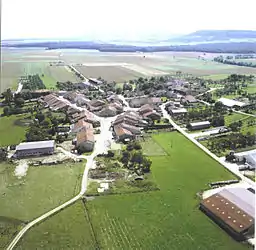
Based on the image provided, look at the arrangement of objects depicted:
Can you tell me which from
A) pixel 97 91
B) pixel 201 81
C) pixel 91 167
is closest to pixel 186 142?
pixel 91 167

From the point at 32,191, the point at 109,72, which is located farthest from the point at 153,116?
the point at 109,72

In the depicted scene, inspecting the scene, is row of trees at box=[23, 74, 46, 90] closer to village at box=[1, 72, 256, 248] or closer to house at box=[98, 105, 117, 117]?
village at box=[1, 72, 256, 248]

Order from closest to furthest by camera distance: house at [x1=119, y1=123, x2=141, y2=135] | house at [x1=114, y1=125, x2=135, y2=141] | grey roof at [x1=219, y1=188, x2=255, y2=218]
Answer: grey roof at [x1=219, y1=188, x2=255, y2=218]
house at [x1=114, y1=125, x2=135, y2=141]
house at [x1=119, y1=123, x2=141, y2=135]

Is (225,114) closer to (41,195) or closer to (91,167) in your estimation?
(91,167)

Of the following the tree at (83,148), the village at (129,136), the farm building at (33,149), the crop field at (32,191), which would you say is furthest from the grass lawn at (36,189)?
the tree at (83,148)

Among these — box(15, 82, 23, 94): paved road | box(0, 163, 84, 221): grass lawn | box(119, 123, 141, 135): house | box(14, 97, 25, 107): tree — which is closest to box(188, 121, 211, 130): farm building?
box(119, 123, 141, 135): house

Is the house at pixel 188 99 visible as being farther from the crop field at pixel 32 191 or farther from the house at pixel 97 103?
the crop field at pixel 32 191

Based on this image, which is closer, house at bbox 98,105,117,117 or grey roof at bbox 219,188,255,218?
grey roof at bbox 219,188,255,218
